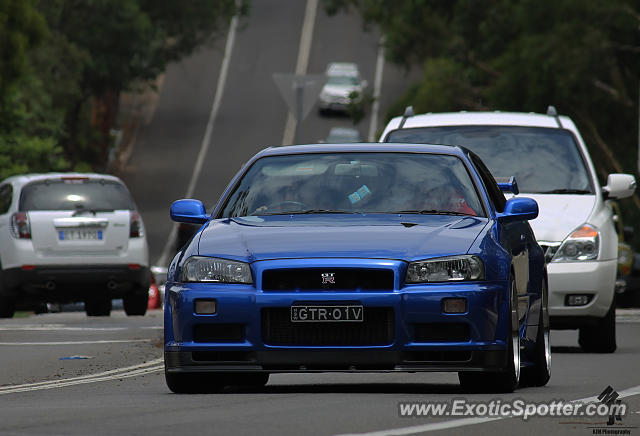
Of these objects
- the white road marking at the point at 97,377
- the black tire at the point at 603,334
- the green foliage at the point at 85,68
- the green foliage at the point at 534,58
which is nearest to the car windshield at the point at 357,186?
the white road marking at the point at 97,377

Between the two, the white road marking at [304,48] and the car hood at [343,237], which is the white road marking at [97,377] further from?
the white road marking at [304,48]

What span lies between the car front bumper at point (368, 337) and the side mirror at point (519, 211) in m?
1.14

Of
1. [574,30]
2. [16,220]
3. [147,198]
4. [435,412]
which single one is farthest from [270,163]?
[147,198]

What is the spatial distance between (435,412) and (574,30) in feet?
111

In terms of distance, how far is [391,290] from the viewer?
427 inches

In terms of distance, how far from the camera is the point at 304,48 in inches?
3258

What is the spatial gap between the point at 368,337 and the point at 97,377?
3.57 metres

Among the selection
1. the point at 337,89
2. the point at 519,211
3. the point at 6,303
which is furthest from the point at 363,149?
the point at 337,89

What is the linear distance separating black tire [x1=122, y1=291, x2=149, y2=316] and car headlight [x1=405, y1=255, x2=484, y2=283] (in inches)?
588

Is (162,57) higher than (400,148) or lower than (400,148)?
lower

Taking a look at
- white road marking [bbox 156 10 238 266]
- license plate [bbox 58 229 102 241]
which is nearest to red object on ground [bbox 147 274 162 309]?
white road marking [bbox 156 10 238 266]

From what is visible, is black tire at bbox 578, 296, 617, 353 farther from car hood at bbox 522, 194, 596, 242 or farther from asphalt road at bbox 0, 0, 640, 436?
car hood at bbox 522, 194, 596, 242

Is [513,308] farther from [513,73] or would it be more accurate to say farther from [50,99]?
[50,99]

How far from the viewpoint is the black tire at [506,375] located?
11219 millimetres
